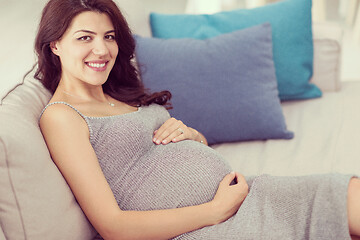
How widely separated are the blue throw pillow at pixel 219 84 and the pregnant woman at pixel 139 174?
36 centimetres

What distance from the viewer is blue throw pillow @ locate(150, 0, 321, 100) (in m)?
2.05

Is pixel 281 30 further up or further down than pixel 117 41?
further down

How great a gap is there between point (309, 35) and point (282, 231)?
1.24m

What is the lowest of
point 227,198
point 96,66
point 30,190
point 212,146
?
point 212,146

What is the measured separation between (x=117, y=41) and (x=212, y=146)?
2.15ft

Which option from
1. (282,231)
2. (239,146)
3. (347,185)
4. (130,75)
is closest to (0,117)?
(130,75)

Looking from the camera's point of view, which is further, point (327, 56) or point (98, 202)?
point (327, 56)

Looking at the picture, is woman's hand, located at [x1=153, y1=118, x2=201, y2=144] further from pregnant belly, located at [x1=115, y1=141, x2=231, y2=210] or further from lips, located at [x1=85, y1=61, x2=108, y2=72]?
lips, located at [x1=85, y1=61, x2=108, y2=72]

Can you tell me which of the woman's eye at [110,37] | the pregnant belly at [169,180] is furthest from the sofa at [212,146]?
the woman's eye at [110,37]

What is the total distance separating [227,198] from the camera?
1.20 meters

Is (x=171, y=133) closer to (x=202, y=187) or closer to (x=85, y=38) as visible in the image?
(x=202, y=187)

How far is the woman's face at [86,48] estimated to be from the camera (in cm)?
126

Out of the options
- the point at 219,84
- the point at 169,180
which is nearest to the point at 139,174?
the point at 169,180

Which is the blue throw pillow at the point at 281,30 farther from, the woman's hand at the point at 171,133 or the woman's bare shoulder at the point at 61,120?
the woman's bare shoulder at the point at 61,120
